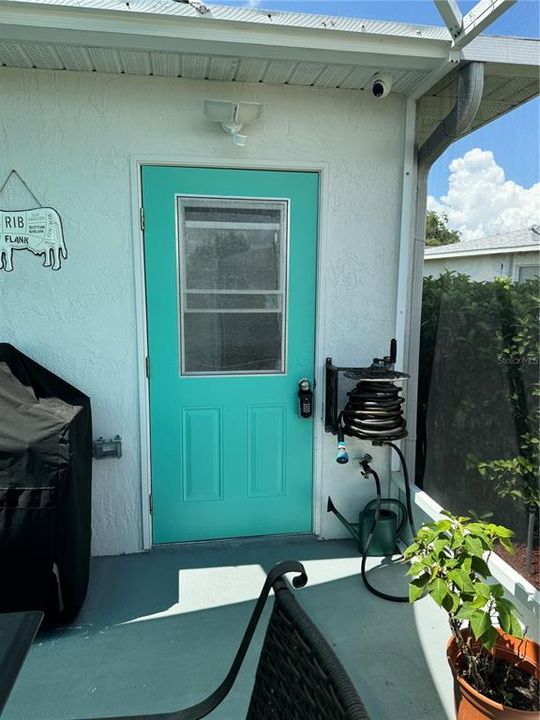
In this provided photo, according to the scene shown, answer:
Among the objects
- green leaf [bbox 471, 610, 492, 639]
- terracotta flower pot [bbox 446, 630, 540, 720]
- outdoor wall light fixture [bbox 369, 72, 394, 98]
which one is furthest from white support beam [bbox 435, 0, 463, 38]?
terracotta flower pot [bbox 446, 630, 540, 720]

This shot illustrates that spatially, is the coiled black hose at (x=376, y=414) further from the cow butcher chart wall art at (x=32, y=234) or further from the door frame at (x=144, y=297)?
the cow butcher chart wall art at (x=32, y=234)

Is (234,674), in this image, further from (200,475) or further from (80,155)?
(80,155)

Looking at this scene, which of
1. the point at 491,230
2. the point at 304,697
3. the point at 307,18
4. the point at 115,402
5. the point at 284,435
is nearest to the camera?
the point at 304,697

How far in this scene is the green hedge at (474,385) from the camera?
2000 millimetres

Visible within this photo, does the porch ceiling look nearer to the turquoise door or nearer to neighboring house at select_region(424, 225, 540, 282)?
the turquoise door

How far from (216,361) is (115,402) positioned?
0.62 metres

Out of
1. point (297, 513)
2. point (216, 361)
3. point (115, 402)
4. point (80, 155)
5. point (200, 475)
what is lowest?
point (297, 513)

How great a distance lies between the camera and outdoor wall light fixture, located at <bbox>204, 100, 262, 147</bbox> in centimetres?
235

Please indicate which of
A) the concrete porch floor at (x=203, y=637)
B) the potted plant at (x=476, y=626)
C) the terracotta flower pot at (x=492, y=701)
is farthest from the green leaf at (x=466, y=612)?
the concrete porch floor at (x=203, y=637)

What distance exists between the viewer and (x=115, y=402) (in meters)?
2.68

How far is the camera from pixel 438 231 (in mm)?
2688

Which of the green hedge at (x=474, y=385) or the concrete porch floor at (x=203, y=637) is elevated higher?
the green hedge at (x=474, y=385)

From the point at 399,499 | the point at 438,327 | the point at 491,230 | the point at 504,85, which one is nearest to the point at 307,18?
the point at 504,85

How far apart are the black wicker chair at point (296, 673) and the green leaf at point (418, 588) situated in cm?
73
